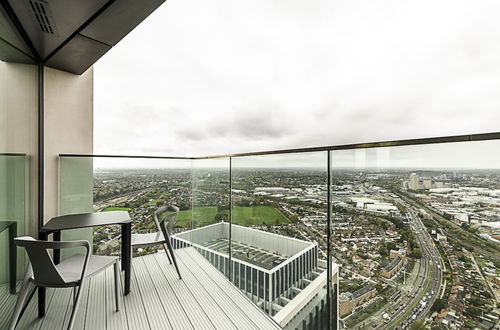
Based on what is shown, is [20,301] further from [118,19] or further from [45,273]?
[118,19]

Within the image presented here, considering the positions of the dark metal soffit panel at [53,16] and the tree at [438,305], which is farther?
the dark metal soffit panel at [53,16]

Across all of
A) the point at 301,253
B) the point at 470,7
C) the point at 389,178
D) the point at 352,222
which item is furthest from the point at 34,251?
the point at 470,7

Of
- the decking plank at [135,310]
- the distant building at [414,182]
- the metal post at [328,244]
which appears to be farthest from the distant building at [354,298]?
the decking plank at [135,310]

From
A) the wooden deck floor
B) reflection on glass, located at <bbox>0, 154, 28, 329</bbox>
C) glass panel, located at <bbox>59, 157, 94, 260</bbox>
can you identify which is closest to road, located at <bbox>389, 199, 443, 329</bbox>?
the wooden deck floor

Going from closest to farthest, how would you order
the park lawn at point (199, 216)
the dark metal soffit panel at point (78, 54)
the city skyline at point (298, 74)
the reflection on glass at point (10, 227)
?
1. the reflection on glass at point (10, 227)
2. the dark metal soffit panel at point (78, 54)
3. the park lawn at point (199, 216)
4. the city skyline at point (298, 74)

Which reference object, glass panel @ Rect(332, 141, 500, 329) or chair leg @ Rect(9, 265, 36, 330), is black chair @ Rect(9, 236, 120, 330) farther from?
glass panel @ Rect(332, 141, 500, 329)

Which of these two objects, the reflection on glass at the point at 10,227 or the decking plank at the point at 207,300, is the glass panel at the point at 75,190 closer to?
the reflection on glass at the point at 10,227

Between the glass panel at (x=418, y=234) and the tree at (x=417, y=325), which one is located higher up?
the glass panel at (x=418, y=234)
